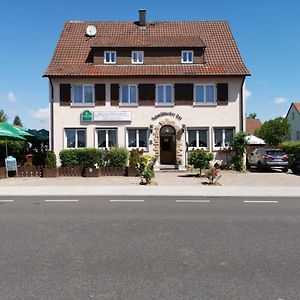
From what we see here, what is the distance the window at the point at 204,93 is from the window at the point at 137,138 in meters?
4.12

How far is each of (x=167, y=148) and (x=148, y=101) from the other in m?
3.45

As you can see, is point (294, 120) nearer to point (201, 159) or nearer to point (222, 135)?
point (222, 135)

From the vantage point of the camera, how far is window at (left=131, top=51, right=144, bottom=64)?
27938 millimetres

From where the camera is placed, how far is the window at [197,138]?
27.5m

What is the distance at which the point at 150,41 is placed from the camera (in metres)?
28.5

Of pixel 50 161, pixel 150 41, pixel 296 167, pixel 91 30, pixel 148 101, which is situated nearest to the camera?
pixel 50 161

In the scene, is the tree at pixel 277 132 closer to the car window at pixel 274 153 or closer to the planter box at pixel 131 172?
the car window at pixel 274 153

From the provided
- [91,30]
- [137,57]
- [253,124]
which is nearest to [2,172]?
[137,57]

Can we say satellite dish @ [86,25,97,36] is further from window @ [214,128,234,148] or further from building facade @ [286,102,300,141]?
building facade @ [286,102,300,141]
